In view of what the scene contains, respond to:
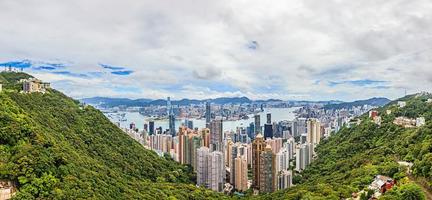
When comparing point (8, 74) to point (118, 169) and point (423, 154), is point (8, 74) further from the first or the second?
point (423, 154)

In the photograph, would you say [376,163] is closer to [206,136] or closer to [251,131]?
[206,136]

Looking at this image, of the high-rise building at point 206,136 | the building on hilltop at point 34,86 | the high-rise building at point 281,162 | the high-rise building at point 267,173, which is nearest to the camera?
the building on hilltop at point 34,86

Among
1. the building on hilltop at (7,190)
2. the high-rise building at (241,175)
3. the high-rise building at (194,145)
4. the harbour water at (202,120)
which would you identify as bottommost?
the high-rise building at (241,175)

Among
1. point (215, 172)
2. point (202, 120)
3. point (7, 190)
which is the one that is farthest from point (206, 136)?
point (202, 120)

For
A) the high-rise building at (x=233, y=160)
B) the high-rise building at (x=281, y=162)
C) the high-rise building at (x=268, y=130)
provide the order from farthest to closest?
the high-rise building at (x=268, y=130) → the high-rise building at (x=233, y=160) → the high-rise building at (x=281, y=162)

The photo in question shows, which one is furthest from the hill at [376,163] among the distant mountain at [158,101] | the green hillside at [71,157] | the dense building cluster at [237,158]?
the distant mountain at [158,101]

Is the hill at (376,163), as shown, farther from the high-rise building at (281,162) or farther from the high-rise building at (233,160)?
the high-rise building at (233,160)

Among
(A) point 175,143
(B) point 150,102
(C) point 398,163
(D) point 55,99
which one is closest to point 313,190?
(C) point 398,163
